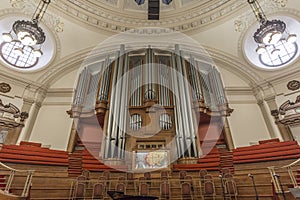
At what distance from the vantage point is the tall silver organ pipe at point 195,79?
6973 mm

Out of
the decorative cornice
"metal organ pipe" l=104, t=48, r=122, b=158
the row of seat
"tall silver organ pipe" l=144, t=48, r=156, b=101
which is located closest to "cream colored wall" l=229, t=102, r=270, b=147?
the row of seat

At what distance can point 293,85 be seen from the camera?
22.3 ft

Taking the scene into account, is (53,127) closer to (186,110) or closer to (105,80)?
(105,80)

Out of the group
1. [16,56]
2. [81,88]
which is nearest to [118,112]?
[81,88]

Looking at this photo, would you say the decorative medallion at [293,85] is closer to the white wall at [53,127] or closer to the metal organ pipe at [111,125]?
the metal organ pipe at [111,125]

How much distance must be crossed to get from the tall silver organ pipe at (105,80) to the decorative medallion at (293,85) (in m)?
6.19

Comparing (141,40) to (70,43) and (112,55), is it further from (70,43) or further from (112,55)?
(70,43)

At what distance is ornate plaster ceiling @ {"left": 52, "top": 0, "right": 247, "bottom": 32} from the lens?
774 centimetres

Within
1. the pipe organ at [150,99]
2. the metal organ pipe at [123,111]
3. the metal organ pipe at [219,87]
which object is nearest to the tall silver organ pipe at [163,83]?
the pipe organ at [150,99]

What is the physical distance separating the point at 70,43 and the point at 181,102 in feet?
16.7

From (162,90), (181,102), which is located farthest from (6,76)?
(181,102)

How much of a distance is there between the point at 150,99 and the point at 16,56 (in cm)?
518

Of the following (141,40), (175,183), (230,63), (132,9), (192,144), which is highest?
(132,9)

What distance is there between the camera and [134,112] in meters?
6.50
